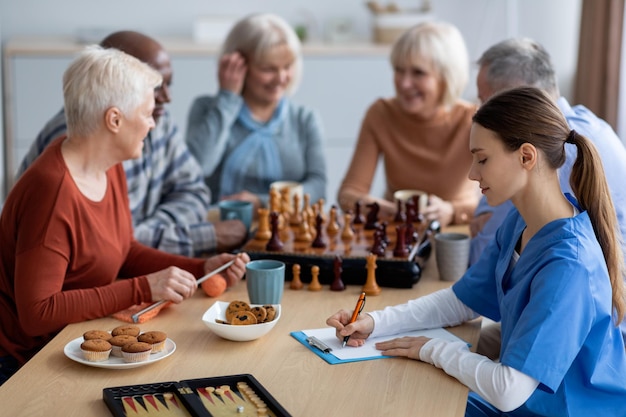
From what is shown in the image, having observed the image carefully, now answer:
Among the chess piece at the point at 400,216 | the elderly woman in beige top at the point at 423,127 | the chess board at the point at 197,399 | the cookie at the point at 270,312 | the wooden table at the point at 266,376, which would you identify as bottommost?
the wooden table at the point at 266,376

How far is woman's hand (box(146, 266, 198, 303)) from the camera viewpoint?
188 cm

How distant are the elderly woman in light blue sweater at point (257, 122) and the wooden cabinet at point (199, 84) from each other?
63.0 inches

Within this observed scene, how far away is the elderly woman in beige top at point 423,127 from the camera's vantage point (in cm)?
295

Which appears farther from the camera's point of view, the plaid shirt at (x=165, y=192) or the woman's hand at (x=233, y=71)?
the woman's hand at (x=233, y=71)

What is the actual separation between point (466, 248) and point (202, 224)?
2.42 feet

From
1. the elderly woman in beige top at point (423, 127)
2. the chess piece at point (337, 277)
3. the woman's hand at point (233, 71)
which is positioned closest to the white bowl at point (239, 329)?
the chess piece at point (337, 277)

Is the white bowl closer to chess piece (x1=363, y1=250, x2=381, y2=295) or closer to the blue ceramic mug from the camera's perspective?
the blue ceramic mug

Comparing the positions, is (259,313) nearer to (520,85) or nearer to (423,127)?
(520,85)

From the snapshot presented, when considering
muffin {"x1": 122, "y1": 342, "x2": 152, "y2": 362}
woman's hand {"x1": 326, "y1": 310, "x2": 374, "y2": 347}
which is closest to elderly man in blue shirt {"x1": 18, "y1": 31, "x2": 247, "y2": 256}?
woman's hand {"x1": 326, "y1": 310, "x2": 374, "y2": 347}

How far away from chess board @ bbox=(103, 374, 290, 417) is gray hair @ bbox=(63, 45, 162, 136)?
718 millimetres

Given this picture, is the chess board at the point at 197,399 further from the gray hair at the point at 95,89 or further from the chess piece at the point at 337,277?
the gray hair at the point at 95,89

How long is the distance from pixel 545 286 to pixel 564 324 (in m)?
0.07

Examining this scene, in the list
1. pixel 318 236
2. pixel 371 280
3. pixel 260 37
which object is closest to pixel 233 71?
pixel 260 37

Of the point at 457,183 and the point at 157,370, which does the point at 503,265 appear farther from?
the point at 457,183
